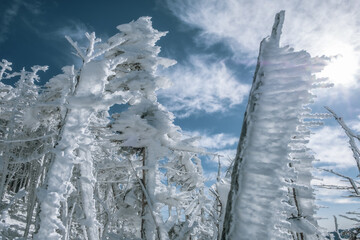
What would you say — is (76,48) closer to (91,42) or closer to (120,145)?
(91,42)

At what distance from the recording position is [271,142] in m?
0.91

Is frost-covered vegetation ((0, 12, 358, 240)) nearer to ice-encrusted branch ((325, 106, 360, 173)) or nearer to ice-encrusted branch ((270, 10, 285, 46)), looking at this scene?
ice-encrusted branch ((270, 10, 285, 46))

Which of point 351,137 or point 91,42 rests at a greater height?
point 91,42

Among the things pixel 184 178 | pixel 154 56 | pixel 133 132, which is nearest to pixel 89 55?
pixel 133 132

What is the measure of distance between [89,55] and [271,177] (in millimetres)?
6673

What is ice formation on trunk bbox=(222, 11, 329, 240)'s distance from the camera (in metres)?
0.86

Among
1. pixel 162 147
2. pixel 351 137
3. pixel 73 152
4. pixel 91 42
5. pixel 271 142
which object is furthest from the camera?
pixel 162 147

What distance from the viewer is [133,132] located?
27.1 feet

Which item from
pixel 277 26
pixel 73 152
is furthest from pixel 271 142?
pixel 73 152

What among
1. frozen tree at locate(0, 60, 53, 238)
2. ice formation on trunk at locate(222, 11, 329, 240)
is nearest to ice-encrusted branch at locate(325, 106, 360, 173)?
ice formation on trunk at locate(222, 11, 329, 240)

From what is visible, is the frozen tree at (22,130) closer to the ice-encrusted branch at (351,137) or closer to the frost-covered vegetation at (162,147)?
the frost-covered vegetation at (162,147)

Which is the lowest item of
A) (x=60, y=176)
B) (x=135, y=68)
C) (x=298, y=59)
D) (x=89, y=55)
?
(x=60, y=176)

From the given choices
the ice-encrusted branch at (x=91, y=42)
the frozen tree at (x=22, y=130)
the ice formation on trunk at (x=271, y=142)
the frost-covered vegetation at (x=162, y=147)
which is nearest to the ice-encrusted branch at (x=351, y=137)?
the frost-covered vegetation at (x=162, y=147)

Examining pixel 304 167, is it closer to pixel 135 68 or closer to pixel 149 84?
pixel 149 84
